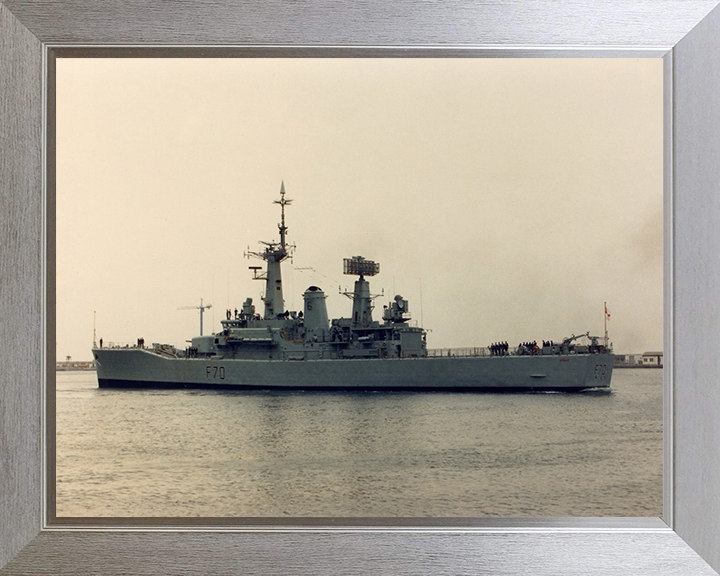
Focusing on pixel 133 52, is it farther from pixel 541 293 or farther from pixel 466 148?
pixel 541 293

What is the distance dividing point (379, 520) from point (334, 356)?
6.63 metres

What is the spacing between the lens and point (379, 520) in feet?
8.07

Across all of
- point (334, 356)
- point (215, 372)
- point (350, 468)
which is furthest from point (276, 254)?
point (334, 356)

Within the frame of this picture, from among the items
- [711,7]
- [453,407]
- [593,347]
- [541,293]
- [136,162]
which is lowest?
[453,407]

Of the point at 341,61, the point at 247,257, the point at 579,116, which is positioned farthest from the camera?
the point at 247,257

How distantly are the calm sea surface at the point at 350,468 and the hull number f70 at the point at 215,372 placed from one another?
3.57m

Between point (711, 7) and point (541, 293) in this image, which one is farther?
point (541, 293)

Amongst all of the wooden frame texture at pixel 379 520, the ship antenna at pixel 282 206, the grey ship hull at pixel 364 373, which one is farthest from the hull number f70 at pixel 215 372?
the wooden frame texture at pixel 379 520

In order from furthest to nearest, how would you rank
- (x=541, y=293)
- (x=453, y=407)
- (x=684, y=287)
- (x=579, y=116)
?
(x=453, y=407) → (x=541, y=293) → (x=579, y=116) → (x=684, y=287)

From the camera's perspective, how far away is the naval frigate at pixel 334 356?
13.3 feet

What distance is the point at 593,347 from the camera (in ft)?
12.3

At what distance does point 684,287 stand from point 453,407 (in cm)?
442

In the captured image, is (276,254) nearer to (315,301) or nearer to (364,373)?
(315,301)

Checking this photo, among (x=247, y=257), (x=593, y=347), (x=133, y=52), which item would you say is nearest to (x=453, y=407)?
(x=593, y=347)
